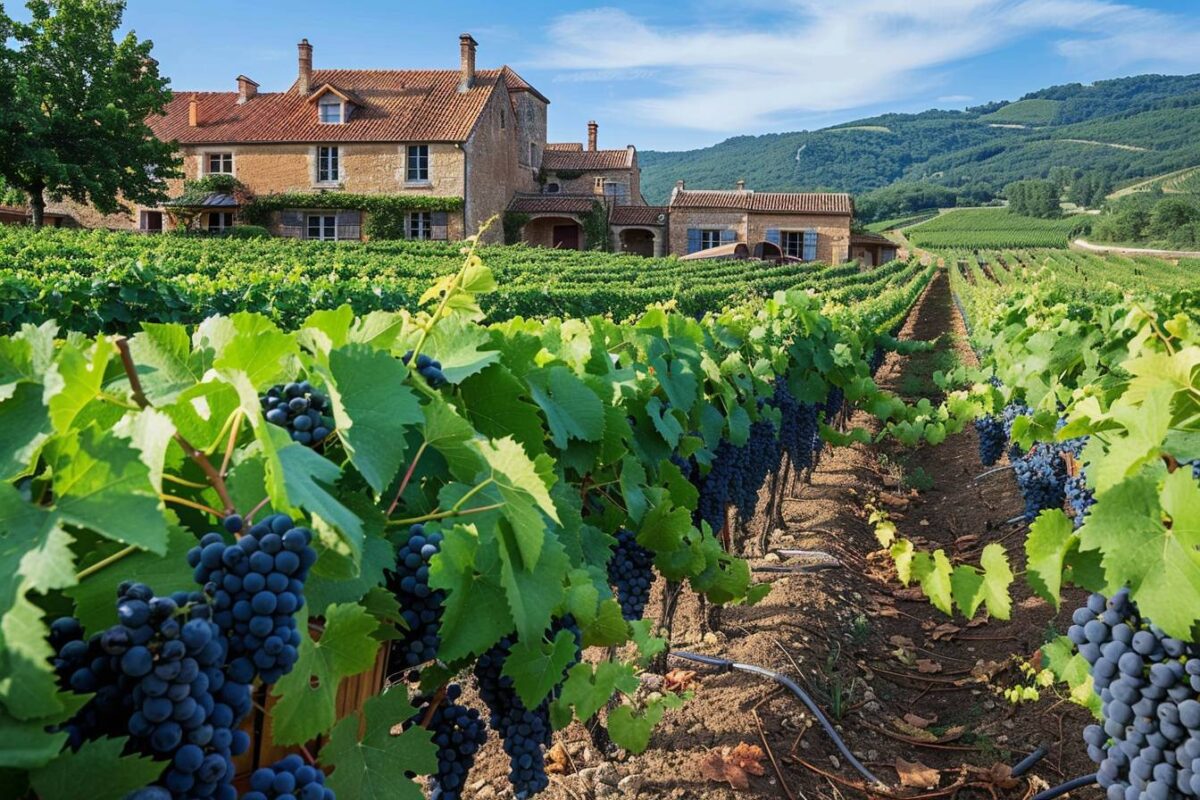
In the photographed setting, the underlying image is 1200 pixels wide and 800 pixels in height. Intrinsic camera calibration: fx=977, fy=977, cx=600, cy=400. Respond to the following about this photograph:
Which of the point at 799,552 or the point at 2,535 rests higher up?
the point at 2,535

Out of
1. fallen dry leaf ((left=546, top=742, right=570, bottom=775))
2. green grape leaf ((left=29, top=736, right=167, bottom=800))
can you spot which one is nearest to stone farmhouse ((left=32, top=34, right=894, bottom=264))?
fallen dry leaf ((left=546, top=742, right=570, bottom=775))

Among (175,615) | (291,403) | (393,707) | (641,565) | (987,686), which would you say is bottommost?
(987,686)

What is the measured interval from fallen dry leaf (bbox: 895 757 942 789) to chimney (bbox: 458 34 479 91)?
1495 inches

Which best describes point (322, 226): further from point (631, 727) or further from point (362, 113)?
point (631, 727)

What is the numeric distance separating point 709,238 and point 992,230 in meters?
63.6

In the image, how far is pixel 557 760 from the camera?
3.66 m

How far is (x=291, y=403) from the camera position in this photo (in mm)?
1546

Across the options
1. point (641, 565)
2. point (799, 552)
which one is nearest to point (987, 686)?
point (799, 552)

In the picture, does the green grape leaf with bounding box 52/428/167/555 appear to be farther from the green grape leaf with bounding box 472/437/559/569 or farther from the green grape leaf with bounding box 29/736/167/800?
the green grape leaf with bounding box 472/437/559/569

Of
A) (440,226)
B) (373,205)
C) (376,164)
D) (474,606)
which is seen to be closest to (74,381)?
(474,606)

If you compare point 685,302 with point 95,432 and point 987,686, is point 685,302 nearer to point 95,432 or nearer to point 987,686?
point 987,686

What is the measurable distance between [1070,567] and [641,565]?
1.29 meters

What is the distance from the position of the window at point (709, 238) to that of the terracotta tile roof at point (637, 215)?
2.14 metres

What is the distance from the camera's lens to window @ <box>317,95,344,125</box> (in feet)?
124
